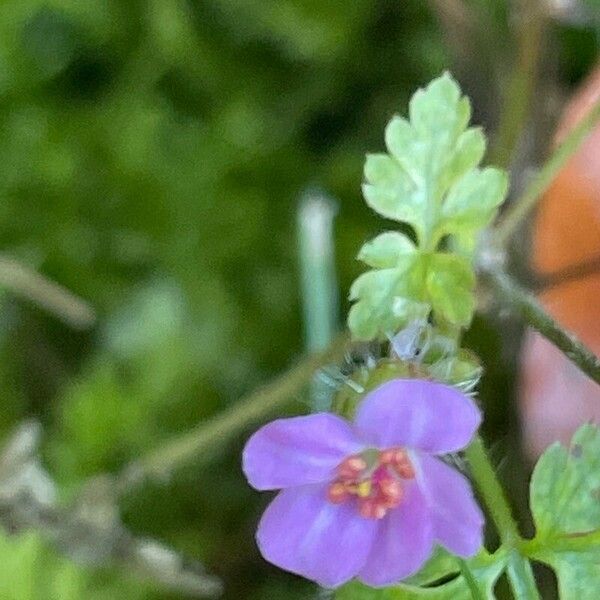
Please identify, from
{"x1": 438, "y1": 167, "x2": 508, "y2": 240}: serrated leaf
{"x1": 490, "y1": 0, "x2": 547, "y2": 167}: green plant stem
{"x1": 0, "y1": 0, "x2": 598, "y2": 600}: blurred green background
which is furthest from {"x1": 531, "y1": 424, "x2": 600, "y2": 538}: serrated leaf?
{"x1": 0, "y1": 0, "x2": 598, "y2": 600}: blurred green background

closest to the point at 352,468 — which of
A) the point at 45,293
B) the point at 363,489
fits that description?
the point at 363,489

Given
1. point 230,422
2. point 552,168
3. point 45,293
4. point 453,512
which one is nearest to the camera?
point 453,512

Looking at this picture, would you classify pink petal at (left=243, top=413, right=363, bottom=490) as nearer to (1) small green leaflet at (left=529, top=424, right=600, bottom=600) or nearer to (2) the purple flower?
(2) the purple flower

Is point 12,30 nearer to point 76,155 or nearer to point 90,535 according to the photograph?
point 76,155

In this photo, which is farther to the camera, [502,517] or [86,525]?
[86,525]

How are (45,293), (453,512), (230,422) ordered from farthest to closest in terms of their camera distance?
(45,293) → (230,422) → (453,512)

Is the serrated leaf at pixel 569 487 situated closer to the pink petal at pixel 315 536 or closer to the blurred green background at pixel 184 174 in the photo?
the pink petal at pixel 315 536

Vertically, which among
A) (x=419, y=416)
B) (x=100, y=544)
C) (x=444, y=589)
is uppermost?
(x=419, y=416)

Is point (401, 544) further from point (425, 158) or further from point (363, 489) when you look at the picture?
point (425, 158)
